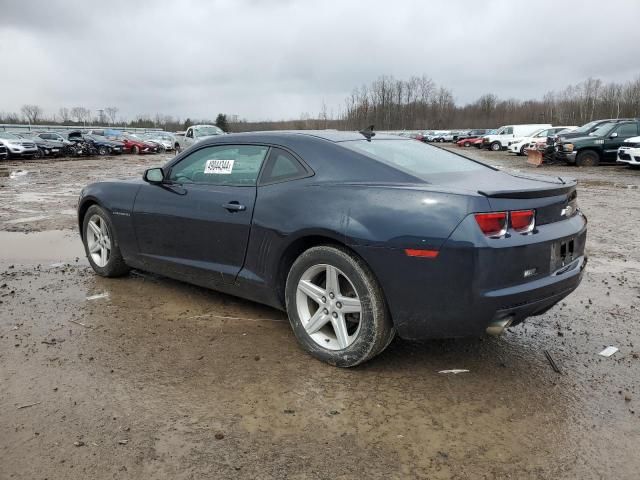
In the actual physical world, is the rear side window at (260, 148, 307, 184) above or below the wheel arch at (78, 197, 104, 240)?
above

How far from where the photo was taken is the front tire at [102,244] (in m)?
4.98

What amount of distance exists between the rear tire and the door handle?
19497 mm

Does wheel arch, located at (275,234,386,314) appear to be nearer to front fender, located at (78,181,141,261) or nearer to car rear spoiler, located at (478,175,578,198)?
car rear spoiler, located at (478,175,578,198)

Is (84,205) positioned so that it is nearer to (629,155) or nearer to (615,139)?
(629,155)

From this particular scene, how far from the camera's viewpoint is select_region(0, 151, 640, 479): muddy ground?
2408 millimetres

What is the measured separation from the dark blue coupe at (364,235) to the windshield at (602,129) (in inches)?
739

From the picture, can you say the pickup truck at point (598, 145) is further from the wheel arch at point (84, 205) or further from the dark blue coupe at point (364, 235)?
the wheel arch at point (84, 205)

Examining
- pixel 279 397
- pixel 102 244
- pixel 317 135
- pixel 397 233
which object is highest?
pixel 317 135

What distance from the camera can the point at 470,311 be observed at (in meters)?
2.83

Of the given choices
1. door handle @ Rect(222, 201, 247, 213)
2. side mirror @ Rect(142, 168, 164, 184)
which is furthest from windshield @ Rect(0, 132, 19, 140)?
door handle @ Rect(222, 201, 247, 213)

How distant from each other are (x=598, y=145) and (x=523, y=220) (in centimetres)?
1947

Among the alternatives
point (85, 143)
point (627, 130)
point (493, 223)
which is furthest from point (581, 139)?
point (85, 143)

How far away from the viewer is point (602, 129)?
20344 mm

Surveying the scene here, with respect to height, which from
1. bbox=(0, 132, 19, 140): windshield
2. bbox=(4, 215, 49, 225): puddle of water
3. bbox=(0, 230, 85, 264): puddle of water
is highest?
bbox=(0, 132, 19, 140): windshield
